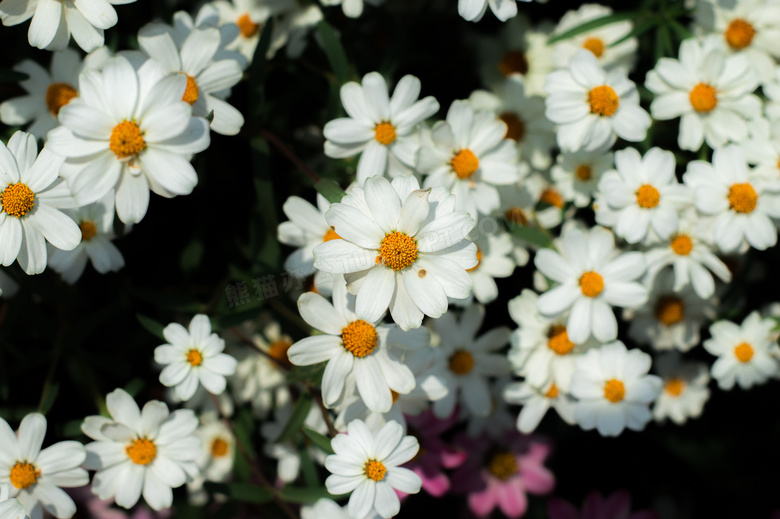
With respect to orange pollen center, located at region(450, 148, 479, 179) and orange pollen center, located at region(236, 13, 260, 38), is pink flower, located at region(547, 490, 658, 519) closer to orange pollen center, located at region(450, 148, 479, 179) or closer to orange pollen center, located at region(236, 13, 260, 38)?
orange pollen center, located at region(450, 148, 479, 179)

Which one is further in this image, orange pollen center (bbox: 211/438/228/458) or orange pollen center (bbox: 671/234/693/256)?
orange pollen center (bbox: 211/438/228/458)

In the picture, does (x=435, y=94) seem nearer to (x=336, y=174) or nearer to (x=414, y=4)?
(x=414, y=4)

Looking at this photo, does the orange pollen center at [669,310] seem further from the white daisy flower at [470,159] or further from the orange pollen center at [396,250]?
the orange pollen center at [396,250]

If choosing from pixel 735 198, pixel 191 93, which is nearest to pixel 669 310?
pixel 735 198

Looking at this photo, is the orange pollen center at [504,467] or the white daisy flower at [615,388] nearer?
the white daisy flower at [615,388]

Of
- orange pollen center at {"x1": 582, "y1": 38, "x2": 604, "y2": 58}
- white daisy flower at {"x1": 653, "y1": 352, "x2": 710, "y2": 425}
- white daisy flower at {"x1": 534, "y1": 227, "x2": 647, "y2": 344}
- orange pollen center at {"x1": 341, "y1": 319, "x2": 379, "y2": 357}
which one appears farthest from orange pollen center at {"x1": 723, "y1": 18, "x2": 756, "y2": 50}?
orange pollen center at {"x1": 341, "y1": 319, "x2": 379, "y2": 357}

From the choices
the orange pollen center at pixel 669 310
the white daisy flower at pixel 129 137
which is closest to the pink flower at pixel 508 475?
the orange pollen center at pixel 669 310
